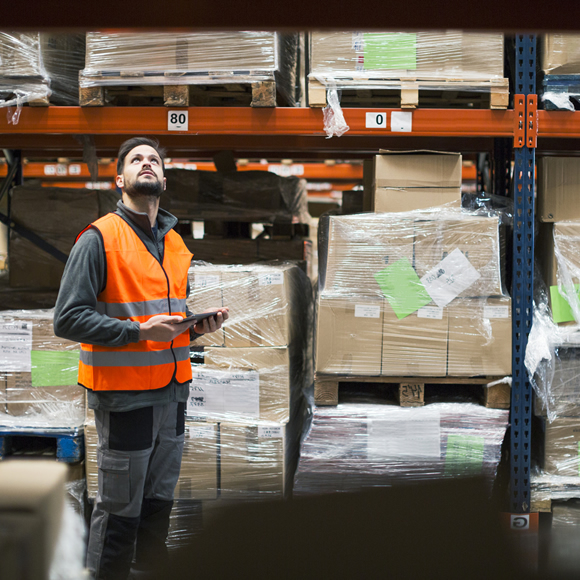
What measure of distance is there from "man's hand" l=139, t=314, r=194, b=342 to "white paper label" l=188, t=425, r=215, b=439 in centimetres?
113

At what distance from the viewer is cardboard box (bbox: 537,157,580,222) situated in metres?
3.40

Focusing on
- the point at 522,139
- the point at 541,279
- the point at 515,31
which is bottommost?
the point at 541,279

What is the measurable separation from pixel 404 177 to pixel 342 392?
4.46ft

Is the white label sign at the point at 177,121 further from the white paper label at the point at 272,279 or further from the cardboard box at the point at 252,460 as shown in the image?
the cardboard box at the point at 252,460

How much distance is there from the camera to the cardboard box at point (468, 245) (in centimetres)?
319

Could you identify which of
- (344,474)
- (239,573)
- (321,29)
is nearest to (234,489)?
(344,474)

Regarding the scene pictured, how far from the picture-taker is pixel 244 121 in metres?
3.38

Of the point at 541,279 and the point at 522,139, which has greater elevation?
the point at 522,139

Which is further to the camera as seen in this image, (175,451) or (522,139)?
(522,139)

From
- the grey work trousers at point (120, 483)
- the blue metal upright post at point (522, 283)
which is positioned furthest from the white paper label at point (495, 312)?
the grey work trousers at point (120, 483)

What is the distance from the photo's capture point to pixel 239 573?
633mm

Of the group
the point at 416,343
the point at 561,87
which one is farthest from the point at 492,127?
the point at 416,343

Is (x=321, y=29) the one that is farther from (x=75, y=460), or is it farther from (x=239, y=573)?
(x=75, y=460)

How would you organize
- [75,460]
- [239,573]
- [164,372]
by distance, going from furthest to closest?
[75,460]
[164,372]
[239,573]
